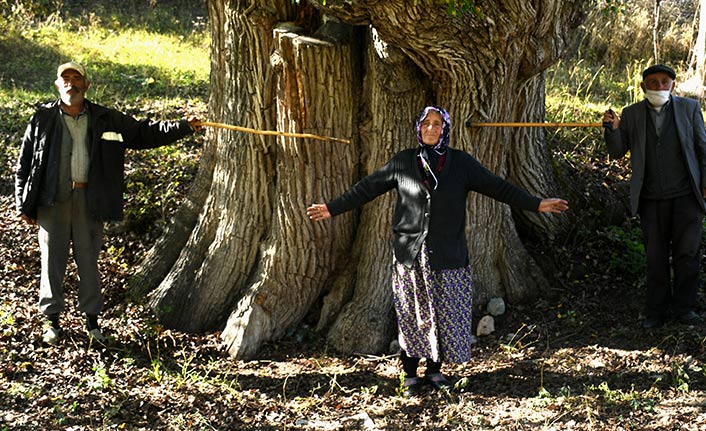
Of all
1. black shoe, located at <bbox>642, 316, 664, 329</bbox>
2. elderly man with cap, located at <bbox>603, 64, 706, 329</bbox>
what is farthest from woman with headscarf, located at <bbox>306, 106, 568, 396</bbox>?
black shoe, located at <bbox>642, 316, 664, 329</bbox>

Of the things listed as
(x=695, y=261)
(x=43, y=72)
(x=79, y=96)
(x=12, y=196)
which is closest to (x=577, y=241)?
(x=695, y=261)

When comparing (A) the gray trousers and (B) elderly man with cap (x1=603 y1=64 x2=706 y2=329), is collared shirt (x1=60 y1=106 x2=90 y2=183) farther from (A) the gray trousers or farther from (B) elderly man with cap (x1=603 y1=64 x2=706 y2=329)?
(B) elderly man with cap (x1=603 y1=64 x2=706 y2=329)

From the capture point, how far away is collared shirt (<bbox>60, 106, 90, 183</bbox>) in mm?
5680

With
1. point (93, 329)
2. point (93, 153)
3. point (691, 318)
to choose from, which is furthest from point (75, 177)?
point (691, 318)

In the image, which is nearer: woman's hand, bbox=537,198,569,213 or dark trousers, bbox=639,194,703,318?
woman's hand, bbox=537,198,569,213

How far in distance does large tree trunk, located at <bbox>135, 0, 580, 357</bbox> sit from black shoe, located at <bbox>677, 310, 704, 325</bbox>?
111cm

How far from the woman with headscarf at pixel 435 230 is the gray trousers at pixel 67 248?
200 centimetres

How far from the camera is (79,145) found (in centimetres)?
570

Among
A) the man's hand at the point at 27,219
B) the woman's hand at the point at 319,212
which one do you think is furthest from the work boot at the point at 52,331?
the woman's hand at the point at 319,212

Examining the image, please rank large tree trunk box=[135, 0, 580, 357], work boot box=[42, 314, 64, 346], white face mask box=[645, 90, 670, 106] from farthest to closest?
work boot box=[42, 314, 64, 346] → white face mask box=[645, 90, 670, 106] → large tree trunk box=[135, 0, 580, 357]

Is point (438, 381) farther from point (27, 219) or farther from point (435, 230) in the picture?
point (27, 219)

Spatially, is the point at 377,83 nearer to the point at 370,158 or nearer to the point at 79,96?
the point at 370,158

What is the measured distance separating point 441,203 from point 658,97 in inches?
75.1

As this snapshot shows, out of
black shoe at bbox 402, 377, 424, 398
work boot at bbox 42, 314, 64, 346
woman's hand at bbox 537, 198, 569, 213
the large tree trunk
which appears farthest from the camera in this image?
work boot at bbox 42, 314, 64, 346
